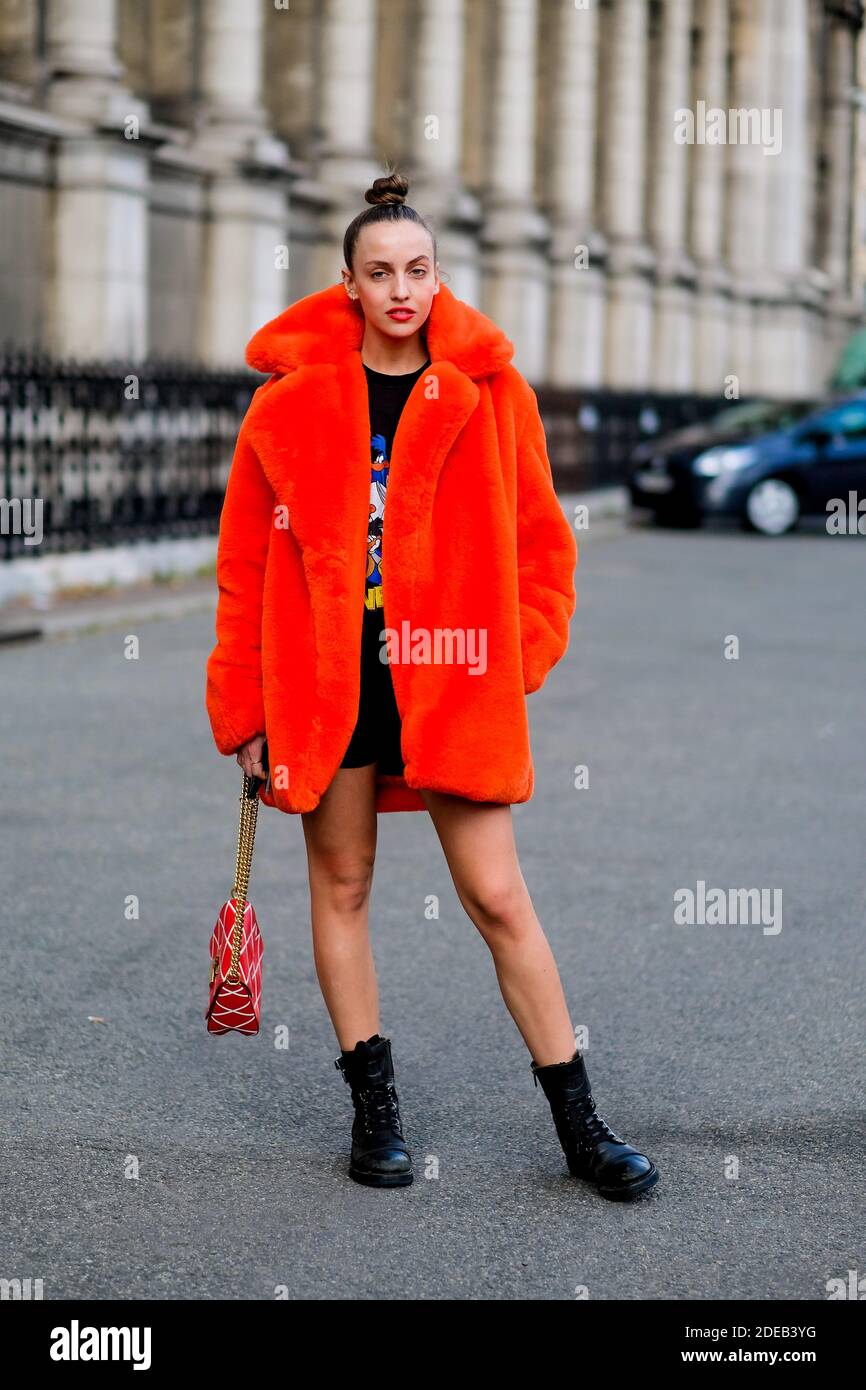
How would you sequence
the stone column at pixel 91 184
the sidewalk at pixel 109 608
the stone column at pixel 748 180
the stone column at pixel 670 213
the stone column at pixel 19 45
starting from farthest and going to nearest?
the stone column at pixel 748 180
the stone column at pixel 670 213
the stone column at pixel 19 45
the stone column at pixel 91 184
the sidewalk at pixel 109 608

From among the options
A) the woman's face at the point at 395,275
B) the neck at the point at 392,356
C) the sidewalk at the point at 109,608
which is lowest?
the sidewalk at the point at 109,608

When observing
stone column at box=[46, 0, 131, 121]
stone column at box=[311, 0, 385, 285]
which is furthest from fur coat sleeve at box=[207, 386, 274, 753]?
stone column at box=[311, 0, 385, 285]

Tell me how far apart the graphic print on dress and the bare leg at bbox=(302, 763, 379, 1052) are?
0.35m

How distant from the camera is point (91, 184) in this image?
19.3 metres

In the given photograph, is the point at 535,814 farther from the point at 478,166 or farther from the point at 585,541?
the point at 478,166

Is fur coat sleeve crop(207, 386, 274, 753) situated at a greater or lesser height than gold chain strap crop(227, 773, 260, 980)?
greater

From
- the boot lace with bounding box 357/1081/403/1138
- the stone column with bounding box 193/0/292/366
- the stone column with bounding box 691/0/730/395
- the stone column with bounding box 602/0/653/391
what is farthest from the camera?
the stone column with bounding box 691/0/730/395

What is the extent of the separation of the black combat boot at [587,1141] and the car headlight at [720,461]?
2043 cm

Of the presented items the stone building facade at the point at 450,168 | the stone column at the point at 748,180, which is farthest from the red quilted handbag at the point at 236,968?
the stone column at the point at 748,180

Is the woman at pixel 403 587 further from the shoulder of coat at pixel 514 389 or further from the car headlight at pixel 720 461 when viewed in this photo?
the car headlight at pixel 720 461

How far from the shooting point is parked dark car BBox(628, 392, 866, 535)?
2434 cm

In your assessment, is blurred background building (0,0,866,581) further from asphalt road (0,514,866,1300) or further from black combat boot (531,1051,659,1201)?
black combat boot (531,1051,659,1201)

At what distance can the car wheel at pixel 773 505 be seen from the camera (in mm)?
24297

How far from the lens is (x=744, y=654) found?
13.1m
